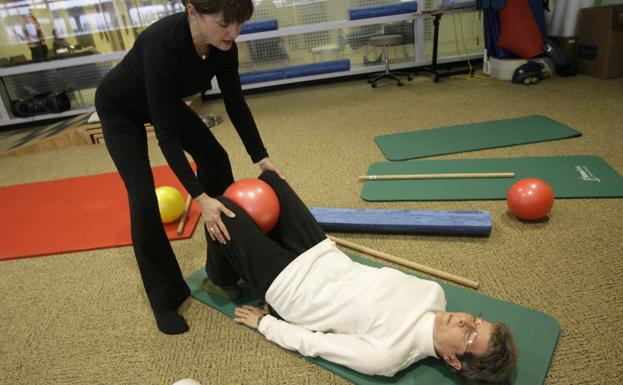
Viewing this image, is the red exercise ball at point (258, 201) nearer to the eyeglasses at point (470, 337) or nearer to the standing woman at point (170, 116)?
the standing woman at point (170, 116)

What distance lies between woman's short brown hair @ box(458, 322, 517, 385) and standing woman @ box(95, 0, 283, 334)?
91 centimetres

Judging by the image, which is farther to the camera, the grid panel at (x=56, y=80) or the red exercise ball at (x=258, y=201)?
the grid panel at (x=56, y=80)

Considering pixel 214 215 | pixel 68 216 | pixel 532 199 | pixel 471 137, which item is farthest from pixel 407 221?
pixel 68 216

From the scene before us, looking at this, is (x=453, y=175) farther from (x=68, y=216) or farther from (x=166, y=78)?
(x=68, y=216)

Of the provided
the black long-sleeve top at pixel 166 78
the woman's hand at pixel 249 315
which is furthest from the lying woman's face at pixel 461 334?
the black long-sleeve top at pixel 166 78

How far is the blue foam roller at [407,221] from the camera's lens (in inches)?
81.2

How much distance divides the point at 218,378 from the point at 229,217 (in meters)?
0.57

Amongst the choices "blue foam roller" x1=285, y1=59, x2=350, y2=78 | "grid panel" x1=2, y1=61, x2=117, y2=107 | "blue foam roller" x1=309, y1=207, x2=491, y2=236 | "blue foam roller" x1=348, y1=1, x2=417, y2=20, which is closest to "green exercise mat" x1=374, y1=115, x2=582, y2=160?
"blue foam roller" x1=309, y1=207, x2=491, y2=236

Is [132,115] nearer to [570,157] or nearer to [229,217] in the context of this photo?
[229,217]

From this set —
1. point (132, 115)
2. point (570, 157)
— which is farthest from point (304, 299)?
point (570, 157)

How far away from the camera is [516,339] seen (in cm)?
146

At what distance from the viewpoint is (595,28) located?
14.4 ft

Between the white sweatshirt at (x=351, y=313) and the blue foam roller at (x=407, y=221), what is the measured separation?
1.97 feet

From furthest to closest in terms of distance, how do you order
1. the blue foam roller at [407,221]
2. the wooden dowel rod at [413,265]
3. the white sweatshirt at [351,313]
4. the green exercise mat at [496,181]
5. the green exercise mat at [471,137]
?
the green exercise mat at [471,137] < the green exercise mat at [496,181] < the blue foam roller at [407,221] < the wooden dowel rod at [413,265] < the white sweatshirt at [351,313]
